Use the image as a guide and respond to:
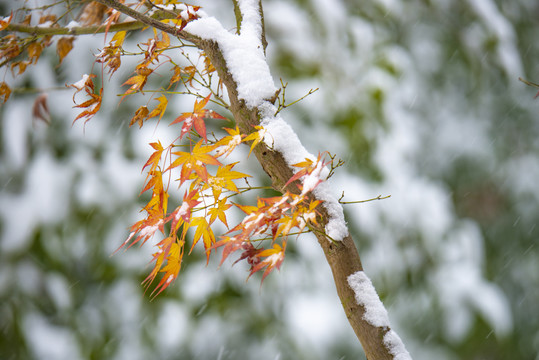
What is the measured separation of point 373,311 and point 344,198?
1.04m

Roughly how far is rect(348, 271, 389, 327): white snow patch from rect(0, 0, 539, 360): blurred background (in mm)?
976

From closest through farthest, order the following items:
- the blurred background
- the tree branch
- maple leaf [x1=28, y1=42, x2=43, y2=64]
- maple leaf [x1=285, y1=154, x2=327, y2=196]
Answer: maple leaf [x1=285, y1=154, x2=327, y2=196] < the tree branch < maple leaf [x1=28, y1=42, x2=43, y2=64] < the blurred background

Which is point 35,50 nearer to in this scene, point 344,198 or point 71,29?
point 71,29

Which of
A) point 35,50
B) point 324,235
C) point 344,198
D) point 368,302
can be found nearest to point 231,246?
point 324,235

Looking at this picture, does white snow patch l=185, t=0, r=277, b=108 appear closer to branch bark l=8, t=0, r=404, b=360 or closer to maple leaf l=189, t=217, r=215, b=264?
branch bark l=8, t=0, r=404, b=360

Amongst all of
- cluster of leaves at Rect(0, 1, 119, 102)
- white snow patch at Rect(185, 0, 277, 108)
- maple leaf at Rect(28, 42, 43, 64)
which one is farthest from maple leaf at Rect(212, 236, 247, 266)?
maple leaf at Rect(28, 42, 43, 64)

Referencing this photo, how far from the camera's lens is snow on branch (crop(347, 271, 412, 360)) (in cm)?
71

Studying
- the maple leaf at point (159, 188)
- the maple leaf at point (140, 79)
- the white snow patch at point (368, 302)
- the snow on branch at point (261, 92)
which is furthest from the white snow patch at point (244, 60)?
the white snow patch at point (368, 302)

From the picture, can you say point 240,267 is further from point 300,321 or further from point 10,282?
point 10,282

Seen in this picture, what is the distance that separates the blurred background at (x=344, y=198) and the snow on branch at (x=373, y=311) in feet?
3.20

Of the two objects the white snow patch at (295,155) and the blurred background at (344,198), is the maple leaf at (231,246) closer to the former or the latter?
the white snow patch at (295,155)

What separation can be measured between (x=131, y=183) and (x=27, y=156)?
0.57 meters

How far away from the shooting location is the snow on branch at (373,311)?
0.71 meters

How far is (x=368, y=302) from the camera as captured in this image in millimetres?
724
